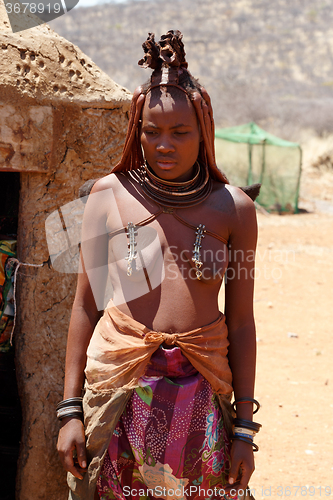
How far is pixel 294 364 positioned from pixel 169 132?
372cm

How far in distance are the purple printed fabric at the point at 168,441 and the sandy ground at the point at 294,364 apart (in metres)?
1.55

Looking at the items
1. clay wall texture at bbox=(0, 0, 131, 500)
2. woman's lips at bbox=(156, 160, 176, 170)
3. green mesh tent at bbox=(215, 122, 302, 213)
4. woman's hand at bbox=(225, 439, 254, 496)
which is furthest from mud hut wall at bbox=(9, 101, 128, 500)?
green mesh tent at bbox=(215, 122, 302, 213)

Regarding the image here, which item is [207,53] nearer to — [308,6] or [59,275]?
[308,6]

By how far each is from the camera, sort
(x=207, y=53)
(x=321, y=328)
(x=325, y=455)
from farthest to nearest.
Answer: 1. (x=207, y=53)
2. (x=321, y=328)
3. (x=325, y=455)

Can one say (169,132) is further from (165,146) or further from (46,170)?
(46,170)

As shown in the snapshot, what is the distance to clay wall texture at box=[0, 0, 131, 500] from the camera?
2180 millimetres

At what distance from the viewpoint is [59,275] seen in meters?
2.39

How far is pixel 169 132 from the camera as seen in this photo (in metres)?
1.57

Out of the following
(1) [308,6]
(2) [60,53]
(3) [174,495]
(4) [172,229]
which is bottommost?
(3) [174,495]

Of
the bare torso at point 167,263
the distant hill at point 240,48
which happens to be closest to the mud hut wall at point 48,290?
the bare torso at point 167,263

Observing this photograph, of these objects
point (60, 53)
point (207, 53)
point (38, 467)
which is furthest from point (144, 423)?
point (207, 53)

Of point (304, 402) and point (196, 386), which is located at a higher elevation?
point (196, 386)

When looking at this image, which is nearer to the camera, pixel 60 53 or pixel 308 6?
pixel 60 53

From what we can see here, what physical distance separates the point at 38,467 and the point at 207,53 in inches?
1126
